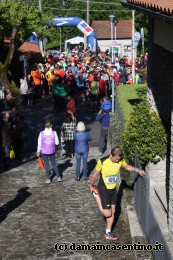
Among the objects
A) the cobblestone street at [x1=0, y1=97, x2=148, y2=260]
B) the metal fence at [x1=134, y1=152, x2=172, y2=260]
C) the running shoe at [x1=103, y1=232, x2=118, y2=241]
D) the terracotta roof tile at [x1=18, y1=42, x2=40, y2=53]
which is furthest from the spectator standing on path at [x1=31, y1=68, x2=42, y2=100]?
the running shoe at [x1=103, y1=232, x2=118, y2=241]

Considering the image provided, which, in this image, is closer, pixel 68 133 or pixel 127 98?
pixel 68 133

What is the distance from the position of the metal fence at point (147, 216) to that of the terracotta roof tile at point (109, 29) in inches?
2091

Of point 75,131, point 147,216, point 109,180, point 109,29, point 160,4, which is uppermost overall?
point 160,4

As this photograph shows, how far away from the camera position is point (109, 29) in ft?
206

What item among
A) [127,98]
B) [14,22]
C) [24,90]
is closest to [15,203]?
[127,98]

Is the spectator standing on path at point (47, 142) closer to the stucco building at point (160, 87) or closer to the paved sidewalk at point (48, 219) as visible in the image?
the paved sidewalk at point (48, 219)

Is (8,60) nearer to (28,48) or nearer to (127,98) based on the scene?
(28,48)

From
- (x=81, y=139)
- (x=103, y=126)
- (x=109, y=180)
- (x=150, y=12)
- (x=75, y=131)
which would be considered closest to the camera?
(x=150, y=12)

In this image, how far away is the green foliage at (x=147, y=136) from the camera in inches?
392

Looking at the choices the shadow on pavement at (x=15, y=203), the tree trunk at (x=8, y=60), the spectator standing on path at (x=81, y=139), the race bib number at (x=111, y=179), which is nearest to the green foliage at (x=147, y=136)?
the race bib number at (x=111, y=179)

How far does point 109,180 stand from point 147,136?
1119 millimetres

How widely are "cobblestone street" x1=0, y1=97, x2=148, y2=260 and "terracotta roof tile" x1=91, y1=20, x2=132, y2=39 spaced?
48.6 meters

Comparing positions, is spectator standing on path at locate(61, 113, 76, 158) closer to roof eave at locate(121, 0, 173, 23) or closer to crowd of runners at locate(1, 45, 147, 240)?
crowd of runners at locate(1, 45, 147, 240)

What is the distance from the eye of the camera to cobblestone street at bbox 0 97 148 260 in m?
9.19
